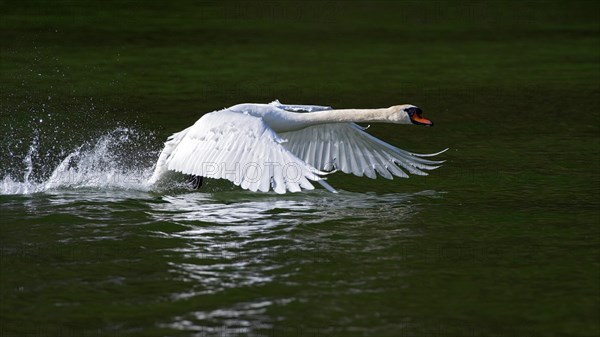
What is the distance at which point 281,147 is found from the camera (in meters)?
9.61

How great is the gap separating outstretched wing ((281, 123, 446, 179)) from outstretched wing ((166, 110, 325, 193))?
5.19ft

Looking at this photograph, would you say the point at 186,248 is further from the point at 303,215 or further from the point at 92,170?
the point at 92,170

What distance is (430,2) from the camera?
30.8 metres

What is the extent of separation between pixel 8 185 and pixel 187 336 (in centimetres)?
480

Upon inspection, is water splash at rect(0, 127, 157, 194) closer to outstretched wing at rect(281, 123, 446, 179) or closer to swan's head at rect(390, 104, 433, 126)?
outstretched wing at rect(281, 123, 446, 179)

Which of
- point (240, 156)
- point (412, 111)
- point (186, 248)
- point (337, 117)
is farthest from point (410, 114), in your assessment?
point (186, 248)

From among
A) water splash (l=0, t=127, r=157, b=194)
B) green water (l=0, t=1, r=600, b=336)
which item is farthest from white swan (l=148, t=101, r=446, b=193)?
water splash (l=0, t=127, r=157, b=194)

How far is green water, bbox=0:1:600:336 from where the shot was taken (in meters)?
7.36

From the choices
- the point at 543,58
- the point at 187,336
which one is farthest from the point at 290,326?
the point at 543,58

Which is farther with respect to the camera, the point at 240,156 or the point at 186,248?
the point at 240,156

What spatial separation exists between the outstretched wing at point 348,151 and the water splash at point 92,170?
5.12 feet

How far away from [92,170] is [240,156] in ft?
8.15

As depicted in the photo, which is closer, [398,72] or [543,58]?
[398,72]

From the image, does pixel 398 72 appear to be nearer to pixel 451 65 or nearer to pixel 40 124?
pixel 451 65
